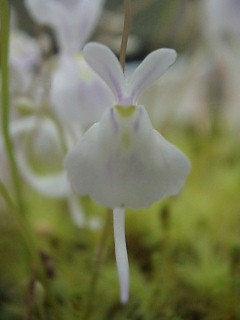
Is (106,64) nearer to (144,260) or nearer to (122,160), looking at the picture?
(122,160)

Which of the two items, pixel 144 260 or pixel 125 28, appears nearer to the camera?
pixel 125 28

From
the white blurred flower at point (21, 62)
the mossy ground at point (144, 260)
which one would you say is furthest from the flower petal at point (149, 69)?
the white blurred flower at point (21, 62)

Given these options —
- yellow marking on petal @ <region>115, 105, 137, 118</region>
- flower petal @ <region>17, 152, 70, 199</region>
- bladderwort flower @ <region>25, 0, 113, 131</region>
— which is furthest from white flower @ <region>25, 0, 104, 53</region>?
yellow marking on petal @ <region>115, 105, 137, 118</region>

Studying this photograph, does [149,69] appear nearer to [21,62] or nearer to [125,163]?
[125,163]

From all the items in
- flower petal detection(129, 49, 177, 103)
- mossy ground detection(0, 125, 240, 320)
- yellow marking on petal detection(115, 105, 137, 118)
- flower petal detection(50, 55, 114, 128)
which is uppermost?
flower petal detection(129, 49, 177, 103)

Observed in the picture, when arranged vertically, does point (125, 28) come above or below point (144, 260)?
above

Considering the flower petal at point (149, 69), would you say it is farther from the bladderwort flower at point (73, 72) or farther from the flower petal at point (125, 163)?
the bladderwort flower at point (73, 72)

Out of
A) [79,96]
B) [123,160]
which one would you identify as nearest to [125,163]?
[123,160]

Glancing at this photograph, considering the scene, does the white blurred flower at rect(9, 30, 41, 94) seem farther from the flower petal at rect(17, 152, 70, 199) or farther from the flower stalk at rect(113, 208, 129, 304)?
the flower stalk at rect(113, 208, 129, 304)
